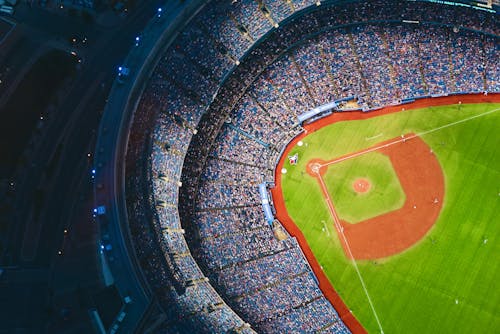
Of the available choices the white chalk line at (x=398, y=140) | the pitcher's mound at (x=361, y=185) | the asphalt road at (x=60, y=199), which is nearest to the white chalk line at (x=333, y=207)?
the white chalk line at (x=398, y=140)

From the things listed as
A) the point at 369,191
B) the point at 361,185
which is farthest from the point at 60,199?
the point at 369,191

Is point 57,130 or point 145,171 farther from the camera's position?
point 57,130

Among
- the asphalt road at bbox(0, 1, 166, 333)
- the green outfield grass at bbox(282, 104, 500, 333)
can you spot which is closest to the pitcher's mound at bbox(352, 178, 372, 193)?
the green outfield grass at bbox(282, 104, 500, 333)

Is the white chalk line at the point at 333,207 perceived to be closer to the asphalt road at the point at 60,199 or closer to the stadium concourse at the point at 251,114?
the stadium concourse at the point at 251,114

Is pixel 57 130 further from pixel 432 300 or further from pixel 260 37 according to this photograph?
pixel 432 300

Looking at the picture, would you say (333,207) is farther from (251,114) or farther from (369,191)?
(251,114)

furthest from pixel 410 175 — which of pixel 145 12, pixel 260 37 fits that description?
pixel 145 12
